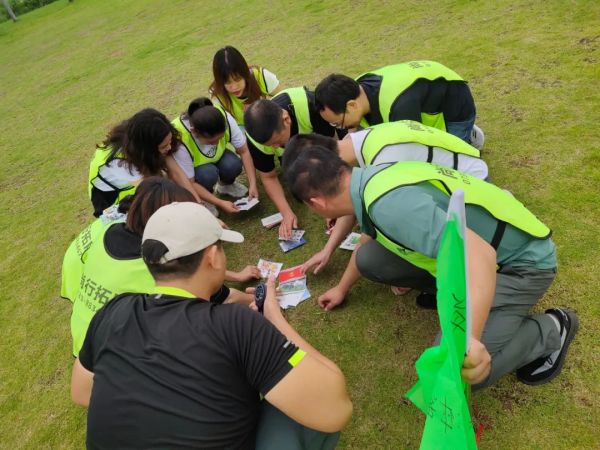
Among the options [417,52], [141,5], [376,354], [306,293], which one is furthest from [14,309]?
[141,5]

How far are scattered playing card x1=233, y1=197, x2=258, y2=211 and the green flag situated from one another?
9.11ft

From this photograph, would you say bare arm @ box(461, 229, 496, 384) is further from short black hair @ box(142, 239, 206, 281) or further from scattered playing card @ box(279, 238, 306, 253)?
scattered playing card @ box(279, 238, 306, 253)

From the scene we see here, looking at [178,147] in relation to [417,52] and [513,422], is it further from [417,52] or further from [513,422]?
[417,52]

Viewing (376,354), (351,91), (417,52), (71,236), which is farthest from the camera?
(417,52)

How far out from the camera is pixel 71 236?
14.5 ft

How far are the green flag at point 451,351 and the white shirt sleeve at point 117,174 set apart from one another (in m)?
2.55

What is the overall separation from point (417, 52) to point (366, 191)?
4.42 meters

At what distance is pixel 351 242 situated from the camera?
3.18m

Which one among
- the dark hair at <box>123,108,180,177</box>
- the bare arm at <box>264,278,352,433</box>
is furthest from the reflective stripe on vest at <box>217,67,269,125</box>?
the bare arm at <box>264,278,352,433</box>

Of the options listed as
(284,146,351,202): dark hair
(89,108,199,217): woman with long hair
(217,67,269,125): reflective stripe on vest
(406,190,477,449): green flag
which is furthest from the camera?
(217,67,269,125): reflective stripe on vest

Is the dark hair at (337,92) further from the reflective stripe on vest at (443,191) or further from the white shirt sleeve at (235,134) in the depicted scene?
the white shirt sleeve at (235,134)

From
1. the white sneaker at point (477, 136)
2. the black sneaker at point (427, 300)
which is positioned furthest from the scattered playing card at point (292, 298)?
the white sneaker at point (477, 136)

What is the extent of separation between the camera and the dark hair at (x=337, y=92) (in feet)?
9.21

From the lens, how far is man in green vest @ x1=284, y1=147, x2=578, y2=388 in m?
1.65
